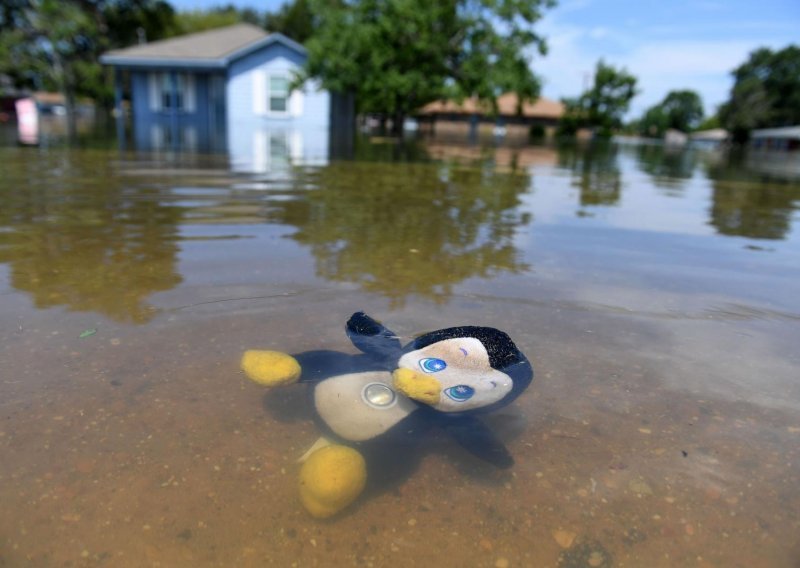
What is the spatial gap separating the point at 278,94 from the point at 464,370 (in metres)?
23.5

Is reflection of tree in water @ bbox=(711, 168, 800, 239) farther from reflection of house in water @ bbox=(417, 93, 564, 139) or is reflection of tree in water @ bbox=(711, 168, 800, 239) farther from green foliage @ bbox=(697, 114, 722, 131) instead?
green foliage @ bbox=(697, 114, 722, 131)

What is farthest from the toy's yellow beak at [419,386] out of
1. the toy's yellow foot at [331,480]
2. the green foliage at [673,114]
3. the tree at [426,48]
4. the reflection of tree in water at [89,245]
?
the green foliage at [673,114]

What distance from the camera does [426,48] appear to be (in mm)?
17844

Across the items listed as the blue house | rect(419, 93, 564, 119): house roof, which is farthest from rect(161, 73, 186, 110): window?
rect(419, 93, 564, 119): house roof

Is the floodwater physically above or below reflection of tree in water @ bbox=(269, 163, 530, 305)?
below

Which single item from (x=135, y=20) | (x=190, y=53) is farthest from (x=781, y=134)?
(x=135, y=20)

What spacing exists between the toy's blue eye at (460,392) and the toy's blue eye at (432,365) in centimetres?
10

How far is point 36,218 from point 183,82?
21.8 m

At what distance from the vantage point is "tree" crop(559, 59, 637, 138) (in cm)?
5684

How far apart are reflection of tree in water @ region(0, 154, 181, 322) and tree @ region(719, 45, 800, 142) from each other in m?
63.6

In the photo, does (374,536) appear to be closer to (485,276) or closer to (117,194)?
(485,276)

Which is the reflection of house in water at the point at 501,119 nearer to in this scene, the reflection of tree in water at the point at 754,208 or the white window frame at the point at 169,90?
the white window frame at the point at 169,90

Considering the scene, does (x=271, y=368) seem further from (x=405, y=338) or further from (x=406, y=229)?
(x=406, y=229)

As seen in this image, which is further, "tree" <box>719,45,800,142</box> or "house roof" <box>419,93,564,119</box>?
"tree" <box>719,45,800,142</box>
